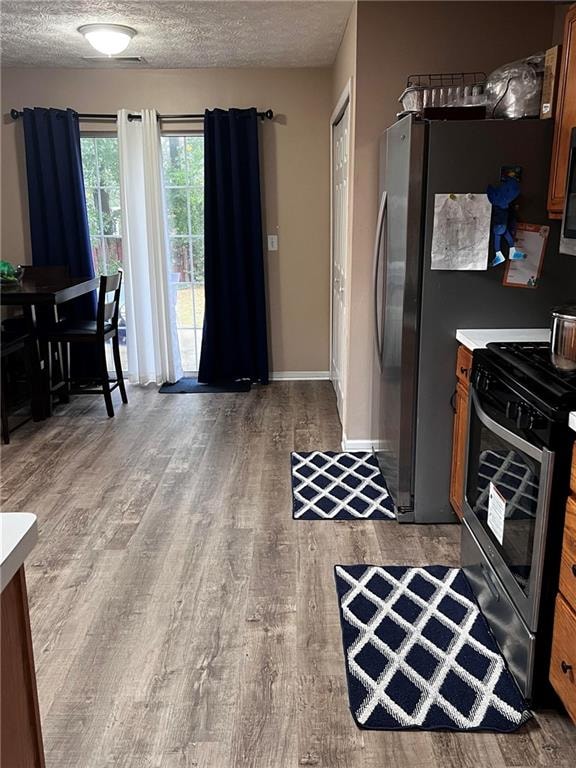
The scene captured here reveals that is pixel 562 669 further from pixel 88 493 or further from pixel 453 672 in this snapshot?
pixel 88 493

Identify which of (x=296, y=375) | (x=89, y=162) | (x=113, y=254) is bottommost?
(x=296, y=375)

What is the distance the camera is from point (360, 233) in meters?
3.55

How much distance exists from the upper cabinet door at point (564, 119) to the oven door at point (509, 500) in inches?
36.0

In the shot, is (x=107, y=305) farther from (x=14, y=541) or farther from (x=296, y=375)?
(x=14, y=541)

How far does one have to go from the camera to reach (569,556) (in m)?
1.71

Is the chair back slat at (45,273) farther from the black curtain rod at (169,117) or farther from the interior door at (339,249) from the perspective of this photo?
the interior door at (339,249)

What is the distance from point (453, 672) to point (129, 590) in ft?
4.02

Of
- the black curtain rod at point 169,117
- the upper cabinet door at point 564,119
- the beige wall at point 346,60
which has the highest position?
the beige wall at point 346,60

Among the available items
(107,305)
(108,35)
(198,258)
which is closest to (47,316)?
(107,305)

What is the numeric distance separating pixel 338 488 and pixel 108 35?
2.88 m

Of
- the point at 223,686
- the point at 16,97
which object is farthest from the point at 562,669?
the point at 16,97

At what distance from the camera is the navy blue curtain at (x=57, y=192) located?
4.90 metres

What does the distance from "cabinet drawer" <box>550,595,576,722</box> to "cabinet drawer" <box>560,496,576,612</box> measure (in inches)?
1.4

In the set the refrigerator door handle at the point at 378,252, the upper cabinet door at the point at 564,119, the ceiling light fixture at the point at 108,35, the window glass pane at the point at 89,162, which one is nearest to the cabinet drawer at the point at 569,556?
the upper cabinet door at the point at 564,119
